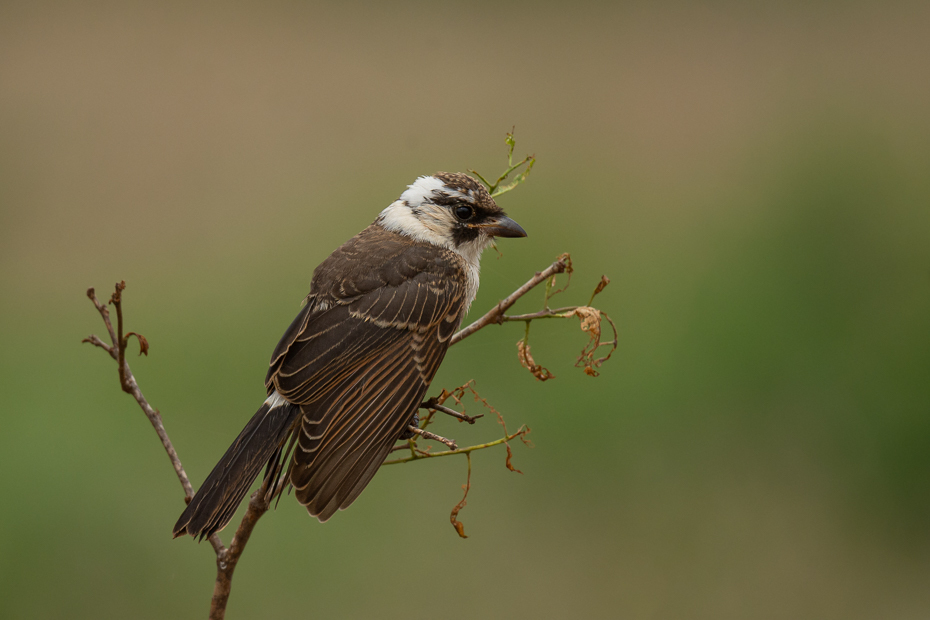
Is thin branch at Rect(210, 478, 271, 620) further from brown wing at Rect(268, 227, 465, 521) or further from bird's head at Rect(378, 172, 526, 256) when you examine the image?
bird's head at Rect(378, 172, 526, 256)

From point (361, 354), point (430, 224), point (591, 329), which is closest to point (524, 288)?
point (591, 329)

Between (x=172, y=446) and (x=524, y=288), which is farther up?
(x=524, y=288)

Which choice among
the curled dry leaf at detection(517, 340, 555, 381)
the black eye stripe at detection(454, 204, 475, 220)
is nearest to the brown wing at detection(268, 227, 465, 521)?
the black eye stripe at detection(454, 204, 475, 220)

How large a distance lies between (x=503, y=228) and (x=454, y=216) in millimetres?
202

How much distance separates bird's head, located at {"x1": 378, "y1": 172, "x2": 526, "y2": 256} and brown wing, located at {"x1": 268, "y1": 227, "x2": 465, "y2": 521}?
0.33 ft

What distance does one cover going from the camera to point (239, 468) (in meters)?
2.05

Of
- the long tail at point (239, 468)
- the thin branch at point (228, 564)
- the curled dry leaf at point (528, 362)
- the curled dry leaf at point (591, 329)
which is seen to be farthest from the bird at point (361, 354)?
the curled dry leaf at point (591, 329)

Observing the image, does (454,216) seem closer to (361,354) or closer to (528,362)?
(361,354)

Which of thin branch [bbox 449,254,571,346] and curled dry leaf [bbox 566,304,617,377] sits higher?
thin branch [bbox 449,254,571,346]

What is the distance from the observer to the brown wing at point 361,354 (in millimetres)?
2104

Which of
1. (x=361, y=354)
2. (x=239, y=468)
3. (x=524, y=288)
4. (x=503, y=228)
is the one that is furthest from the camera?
(x=503, y=228)

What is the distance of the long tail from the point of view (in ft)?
6.07

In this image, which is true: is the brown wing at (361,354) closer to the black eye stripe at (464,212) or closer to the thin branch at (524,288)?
the black eye stripe at (464,212)

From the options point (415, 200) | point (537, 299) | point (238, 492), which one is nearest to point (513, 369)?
point (537, 299)
